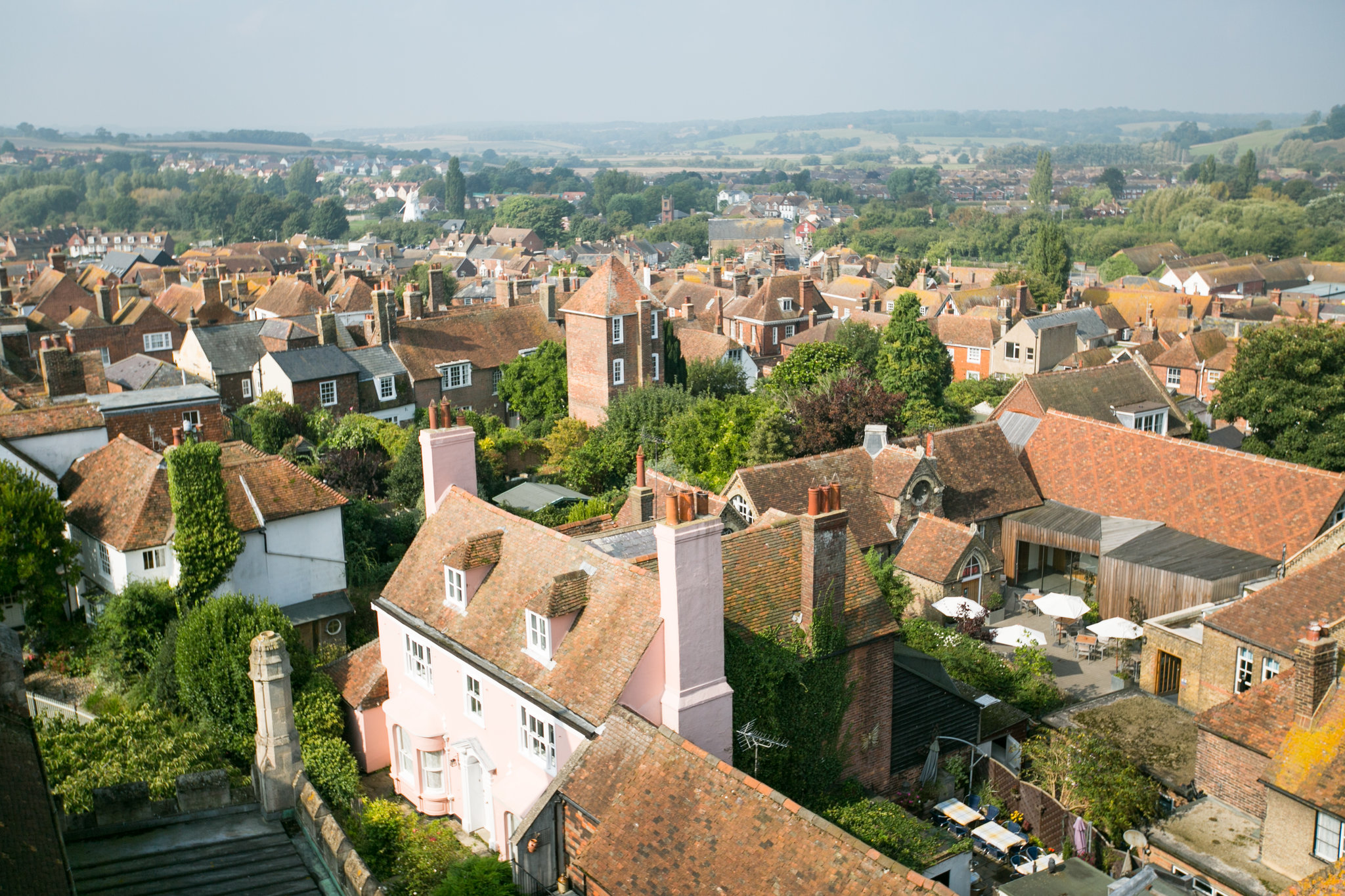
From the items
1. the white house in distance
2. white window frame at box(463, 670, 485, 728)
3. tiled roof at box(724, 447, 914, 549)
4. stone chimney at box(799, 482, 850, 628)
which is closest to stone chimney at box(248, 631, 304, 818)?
white window frame at box(463, 670, 485, 728)

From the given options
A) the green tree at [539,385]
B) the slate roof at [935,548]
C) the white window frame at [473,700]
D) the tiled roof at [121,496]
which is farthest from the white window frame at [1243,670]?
the green tree at [539,385]

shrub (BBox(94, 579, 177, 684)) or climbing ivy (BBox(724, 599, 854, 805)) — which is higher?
climbing ivy (BBox(724, 599, 854, 805))

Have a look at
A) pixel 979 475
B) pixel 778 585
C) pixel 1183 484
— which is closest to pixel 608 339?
pixel 979 475

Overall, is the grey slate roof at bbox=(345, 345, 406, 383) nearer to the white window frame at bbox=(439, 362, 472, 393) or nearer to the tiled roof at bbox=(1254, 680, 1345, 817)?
the white window frame at bbox=(439, 362, 472, 393)

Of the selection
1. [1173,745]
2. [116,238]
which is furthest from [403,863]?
[116,238]

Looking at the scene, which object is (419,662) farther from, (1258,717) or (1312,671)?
(1312,671)

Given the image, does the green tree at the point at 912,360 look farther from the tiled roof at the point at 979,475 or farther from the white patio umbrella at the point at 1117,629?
the white patio umbrella at the point at 1117,629
